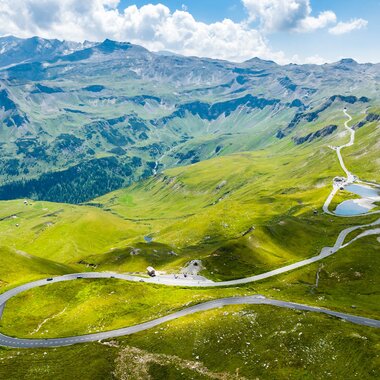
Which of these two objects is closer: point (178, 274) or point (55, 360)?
point (55, 360)

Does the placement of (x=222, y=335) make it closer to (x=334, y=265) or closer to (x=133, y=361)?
(x=133, y=361)

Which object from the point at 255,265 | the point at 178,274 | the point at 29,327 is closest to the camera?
the point at 29,327

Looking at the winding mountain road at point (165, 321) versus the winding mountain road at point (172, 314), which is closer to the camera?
the winding mountain road at point (165, 321)

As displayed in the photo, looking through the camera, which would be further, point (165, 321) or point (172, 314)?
point (172, 314)

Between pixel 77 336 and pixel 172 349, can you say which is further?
pixel 77 336

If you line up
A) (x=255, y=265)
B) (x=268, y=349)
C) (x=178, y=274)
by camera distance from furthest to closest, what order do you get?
(x=255, y=265)
(x=178, y=274)
(x=268, y=349)

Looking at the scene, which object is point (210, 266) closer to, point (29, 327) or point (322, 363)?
point (29, 327)

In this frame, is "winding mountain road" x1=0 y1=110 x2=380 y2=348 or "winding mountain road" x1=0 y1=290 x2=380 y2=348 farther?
"winding mountain road" x1=0 y1=110 x2=380 y2=348

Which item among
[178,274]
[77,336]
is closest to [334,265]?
→ [178,274]

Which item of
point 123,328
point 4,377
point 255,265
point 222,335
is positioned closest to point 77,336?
point 123,328
